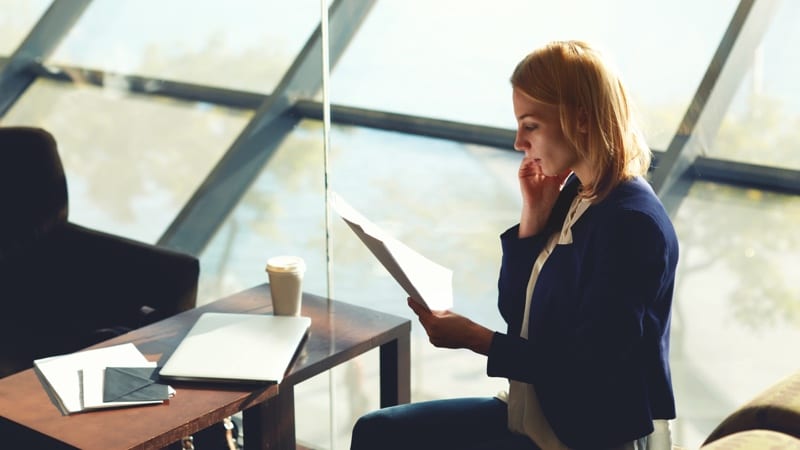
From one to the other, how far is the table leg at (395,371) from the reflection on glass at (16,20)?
5.81 feet

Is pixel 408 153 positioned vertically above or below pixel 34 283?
above

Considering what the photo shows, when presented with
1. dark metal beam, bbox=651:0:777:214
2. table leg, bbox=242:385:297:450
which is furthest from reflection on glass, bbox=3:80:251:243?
dark metal beam, bbox=651:0:777:214

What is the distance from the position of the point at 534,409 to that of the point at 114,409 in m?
0.76

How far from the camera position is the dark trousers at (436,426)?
1.94 metres

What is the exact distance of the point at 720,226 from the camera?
7.96 ft

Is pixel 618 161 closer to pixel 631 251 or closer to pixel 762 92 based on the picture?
pixel 631 251

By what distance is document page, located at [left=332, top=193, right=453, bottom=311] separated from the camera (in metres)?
1.84

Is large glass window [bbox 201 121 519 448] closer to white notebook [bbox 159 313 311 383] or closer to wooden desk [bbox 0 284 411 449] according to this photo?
wooden desk [bbox 0 284 411 449]

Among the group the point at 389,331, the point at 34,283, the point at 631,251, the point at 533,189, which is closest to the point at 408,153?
the point at 389,331

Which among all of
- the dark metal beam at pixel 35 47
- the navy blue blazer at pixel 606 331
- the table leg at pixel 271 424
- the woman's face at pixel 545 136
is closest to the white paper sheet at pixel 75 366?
the table leg at pixel 271 424

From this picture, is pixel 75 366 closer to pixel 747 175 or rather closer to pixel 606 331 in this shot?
pixel 606 331

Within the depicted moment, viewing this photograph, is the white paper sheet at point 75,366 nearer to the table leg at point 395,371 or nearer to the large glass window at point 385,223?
the table leg at point 395,371

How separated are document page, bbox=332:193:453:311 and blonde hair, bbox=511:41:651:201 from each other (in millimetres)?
356

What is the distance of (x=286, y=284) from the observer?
7.43 ft
